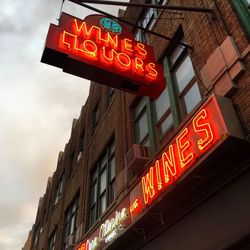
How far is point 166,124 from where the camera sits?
9844 millimetres

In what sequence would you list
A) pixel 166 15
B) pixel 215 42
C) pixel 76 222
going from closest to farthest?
1. pixel 215 42
2. pixel 166 15
3. pixel 76 222

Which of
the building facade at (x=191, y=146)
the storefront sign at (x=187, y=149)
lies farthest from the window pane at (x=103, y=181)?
the storefront sign at (x=187, y=149)

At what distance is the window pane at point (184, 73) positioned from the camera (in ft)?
30.2

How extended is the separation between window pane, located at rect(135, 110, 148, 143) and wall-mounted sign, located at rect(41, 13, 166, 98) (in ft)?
8.30

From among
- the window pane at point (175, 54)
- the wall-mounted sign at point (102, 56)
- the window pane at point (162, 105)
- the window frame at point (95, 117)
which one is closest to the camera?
the wall-mounted sign at point (102, 56)

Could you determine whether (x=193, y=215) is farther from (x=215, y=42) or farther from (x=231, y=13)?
(x=231, y=13)

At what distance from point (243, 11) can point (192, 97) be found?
98.4 inches

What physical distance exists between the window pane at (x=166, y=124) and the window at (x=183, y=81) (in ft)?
1.95

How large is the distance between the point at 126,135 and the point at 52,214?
1321cm

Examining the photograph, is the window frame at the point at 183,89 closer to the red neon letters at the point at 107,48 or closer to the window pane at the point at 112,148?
the red neon letters at the point at 107,48

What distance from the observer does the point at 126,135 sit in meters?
12.4

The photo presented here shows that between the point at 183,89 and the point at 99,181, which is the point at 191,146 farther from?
the point at 99,181

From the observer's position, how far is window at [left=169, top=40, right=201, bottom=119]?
873cm

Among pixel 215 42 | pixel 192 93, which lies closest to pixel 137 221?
pixel 192 93
